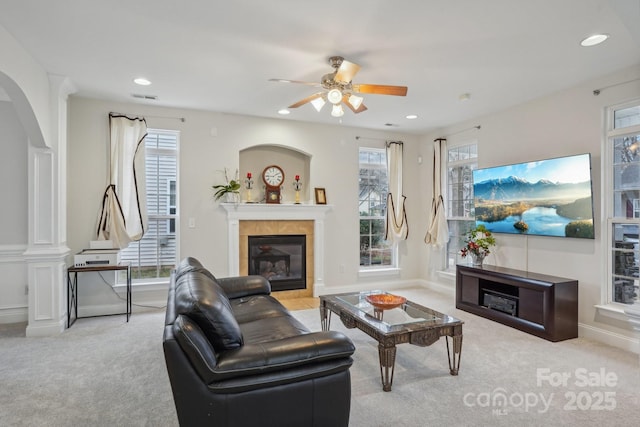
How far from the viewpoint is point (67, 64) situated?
344cm

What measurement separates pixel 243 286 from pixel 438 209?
3.50 metres

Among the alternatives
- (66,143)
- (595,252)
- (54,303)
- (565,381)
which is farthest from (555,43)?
(54,303)

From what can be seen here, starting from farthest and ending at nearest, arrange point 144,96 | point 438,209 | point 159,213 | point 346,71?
point 438,209 → point 159,213 → point 144,96 → point 346,71

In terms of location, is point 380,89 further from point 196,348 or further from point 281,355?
point 196,348

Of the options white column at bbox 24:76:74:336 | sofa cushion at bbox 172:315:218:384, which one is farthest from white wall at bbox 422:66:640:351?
white column at bbox 24:76:74:336

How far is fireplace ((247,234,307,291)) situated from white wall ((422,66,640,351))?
2752mm

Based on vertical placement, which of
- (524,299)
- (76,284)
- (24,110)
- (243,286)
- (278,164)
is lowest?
(524,299)

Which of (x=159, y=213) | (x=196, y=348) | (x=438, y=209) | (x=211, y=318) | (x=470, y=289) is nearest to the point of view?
(x=196, y=348)

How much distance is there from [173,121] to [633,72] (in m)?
5.17

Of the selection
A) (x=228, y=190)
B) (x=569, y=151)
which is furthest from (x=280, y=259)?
(x=569, y=151)

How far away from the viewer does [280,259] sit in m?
5.48

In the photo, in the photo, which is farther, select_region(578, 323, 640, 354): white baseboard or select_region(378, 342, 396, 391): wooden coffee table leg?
select_region(578, 323, 640, 354): white baseboard

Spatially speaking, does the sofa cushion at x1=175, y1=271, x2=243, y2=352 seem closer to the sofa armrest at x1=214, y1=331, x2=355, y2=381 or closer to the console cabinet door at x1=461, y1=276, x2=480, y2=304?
the sofa armrest at x1=214, y1=331, x2=355, y2=381

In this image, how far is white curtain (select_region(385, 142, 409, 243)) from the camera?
6.00 metres
